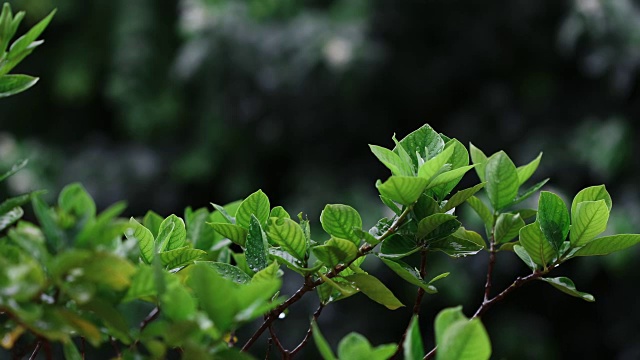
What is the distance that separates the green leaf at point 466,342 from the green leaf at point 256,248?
168 millimetres

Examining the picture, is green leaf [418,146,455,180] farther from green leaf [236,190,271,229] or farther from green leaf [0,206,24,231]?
green leaf [0,206,24,231]

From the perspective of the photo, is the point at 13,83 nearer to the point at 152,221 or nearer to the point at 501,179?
the point at 152,221

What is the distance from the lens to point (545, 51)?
3293mm

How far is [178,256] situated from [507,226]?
9.0 inches

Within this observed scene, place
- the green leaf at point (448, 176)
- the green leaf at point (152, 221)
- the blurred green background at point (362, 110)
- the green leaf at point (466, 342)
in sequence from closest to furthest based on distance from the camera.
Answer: the green leaf at point (466, 342) < the green leaf at point (448, 176) < the green leaf at point (152, 221) < the blurred green background at point (362, 110)

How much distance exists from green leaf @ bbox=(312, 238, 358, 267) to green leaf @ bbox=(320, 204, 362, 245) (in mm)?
17

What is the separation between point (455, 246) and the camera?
540 millimetres

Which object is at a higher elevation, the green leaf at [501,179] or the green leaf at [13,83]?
the green leaf at [13,83]

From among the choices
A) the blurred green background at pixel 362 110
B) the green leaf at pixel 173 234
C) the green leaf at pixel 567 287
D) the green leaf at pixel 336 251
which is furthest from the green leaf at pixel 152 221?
the blurred green background at pixel 362 110

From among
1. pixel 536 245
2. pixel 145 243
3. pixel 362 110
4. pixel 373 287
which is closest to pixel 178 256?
pixel 145 243

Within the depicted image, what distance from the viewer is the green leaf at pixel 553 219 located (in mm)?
523

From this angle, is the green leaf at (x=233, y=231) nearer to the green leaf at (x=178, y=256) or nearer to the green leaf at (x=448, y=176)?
the green leaf at (x=178, y=256)

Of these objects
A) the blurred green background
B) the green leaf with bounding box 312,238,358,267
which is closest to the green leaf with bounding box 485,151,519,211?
the green leaf with bounding box 312,238,358,267

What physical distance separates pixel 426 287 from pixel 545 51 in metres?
2.98
